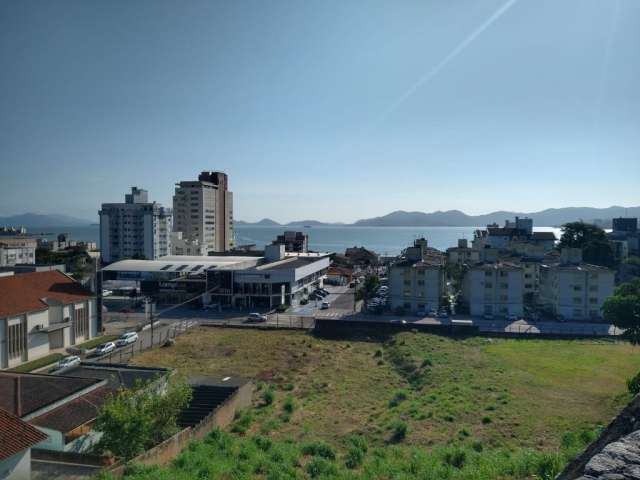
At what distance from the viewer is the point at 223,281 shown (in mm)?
40688

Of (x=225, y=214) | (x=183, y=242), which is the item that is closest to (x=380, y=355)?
(x=183, y=242)

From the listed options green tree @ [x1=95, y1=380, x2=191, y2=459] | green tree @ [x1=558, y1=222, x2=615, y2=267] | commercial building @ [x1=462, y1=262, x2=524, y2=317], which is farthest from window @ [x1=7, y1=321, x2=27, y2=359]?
green tree @ [x1=558, y1=222, x2=615, y2=267]

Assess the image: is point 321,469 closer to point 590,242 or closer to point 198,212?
point 590,242

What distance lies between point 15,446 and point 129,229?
75.8 meters

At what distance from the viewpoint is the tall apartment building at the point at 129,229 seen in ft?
260

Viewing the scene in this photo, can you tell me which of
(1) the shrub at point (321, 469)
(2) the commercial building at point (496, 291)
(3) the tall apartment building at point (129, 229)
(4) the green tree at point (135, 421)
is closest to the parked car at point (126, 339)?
(4) the green tree at point (135, 421)

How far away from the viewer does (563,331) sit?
3203cm

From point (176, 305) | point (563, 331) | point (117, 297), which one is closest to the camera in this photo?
point (563, 331)

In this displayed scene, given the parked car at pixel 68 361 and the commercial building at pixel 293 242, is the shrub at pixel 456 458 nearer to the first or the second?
the parked car at pixel 68 361

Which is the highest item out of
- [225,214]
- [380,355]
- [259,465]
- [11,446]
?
[225,214]

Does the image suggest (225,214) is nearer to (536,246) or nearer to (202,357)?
(536,246)

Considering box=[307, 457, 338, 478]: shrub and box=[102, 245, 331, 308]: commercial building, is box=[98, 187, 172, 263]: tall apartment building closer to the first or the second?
box=[102, 245, 331, 308]: commercial building

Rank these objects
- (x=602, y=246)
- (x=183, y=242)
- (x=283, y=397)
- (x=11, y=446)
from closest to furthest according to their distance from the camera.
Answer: (x=11, y=446) → (x=283, y=397) → (x=602, y=246) → (x=183, y=242)

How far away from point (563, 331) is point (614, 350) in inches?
221
